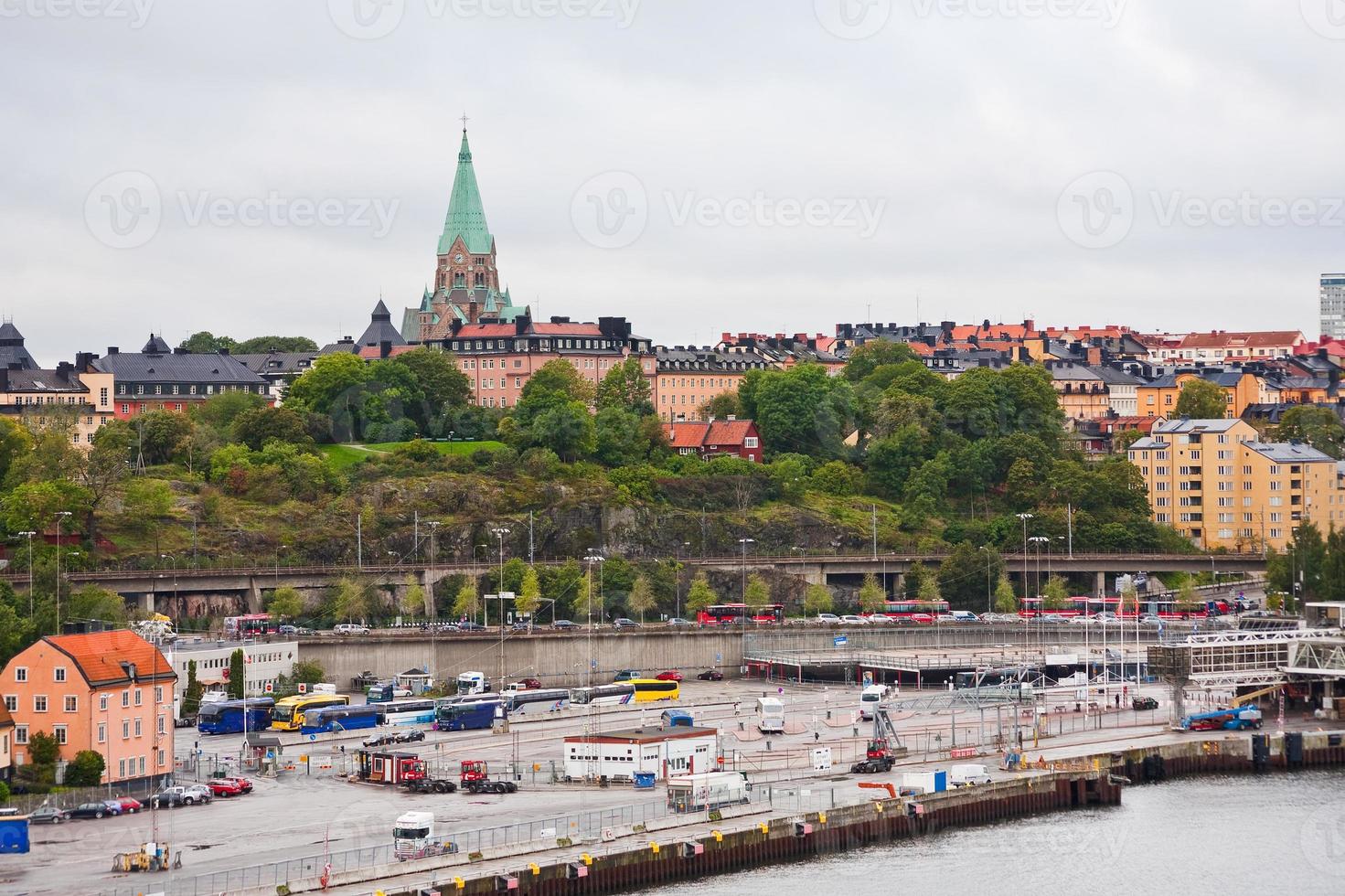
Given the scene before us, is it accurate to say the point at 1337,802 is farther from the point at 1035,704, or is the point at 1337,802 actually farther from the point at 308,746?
the point at 308,746

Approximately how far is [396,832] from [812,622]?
60939 millimetres

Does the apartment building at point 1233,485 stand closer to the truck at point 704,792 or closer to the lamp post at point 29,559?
the lamp post at point 29,559

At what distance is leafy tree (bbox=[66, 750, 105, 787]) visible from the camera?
6588cm

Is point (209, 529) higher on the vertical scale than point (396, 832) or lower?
higher

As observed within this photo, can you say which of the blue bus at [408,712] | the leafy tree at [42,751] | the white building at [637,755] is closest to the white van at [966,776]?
the white building at [637,755]

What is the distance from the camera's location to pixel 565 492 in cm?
13588

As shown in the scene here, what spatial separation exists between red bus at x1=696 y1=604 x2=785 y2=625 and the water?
148 feet

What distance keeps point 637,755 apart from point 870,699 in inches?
840

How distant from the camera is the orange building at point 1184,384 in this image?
7338 inches

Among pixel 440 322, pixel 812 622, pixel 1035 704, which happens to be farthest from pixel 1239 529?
pixel 440 322

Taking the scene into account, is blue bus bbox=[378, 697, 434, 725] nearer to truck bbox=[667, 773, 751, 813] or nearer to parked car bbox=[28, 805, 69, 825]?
truck bbox=[667, 773, 751, 813]

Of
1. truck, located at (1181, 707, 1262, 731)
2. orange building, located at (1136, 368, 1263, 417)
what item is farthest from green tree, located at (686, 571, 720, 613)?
orange building, located at (1136, 368, 1263, 417)

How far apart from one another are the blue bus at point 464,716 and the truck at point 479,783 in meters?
16.2

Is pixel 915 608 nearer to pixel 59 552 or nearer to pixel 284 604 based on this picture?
pixel 284 604
